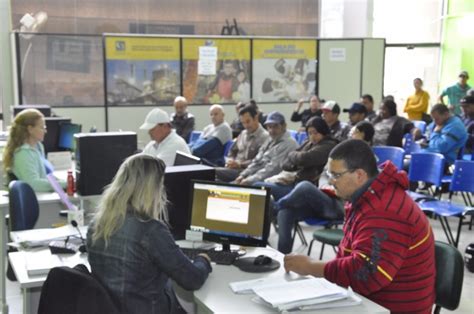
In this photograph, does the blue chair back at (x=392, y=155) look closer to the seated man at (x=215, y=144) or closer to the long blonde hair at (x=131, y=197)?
the seated man at (x=215, y=144)

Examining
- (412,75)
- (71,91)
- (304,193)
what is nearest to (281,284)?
(304,193)

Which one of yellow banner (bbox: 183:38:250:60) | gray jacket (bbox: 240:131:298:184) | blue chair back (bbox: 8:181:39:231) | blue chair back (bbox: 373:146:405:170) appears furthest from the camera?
yellow banner (bbox: 183:38:250:60)

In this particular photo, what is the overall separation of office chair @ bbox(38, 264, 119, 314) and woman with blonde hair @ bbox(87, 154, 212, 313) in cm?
17

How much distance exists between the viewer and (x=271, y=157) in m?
5.56

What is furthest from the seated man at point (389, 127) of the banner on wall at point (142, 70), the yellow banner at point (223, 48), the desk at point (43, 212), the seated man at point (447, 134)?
the desk at point (43, 212)

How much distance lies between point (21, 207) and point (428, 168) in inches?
150

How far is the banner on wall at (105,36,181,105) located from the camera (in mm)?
8758

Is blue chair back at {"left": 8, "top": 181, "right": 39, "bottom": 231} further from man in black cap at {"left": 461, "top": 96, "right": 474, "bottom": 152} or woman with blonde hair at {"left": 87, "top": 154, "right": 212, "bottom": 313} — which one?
man in black cap at {"left": 461, "top": 96, "right": 474, "bottom": 152}

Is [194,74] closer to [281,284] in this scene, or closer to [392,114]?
[392,114]

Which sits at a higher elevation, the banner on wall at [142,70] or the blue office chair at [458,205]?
the banner on wall at [142,70]

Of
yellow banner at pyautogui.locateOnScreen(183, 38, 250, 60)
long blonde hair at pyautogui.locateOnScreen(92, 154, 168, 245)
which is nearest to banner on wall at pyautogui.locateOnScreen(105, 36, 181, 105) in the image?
yellow banner at pyautogui.locateOnScreen(183, 38, 250, 60)

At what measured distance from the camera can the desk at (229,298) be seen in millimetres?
2238

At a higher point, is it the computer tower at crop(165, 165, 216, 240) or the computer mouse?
the computer tower at crop(165, 165, 216, 240)

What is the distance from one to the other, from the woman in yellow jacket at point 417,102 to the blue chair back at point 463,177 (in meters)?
5.49
